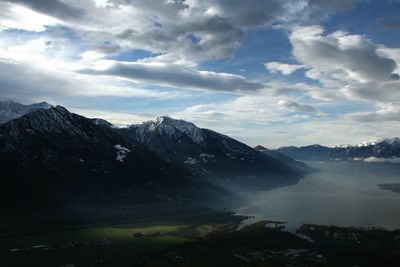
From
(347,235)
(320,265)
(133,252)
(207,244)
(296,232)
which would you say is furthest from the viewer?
(296,232)

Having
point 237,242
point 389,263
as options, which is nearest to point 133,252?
point 237,242

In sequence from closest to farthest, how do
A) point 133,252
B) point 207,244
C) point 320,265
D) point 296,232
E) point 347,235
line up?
point 320,265 → point 133,252 → point 207,244 → point 347,235 → point 296,232

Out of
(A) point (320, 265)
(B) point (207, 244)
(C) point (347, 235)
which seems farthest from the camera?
(C) point (347, 235)

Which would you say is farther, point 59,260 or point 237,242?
point 237,242

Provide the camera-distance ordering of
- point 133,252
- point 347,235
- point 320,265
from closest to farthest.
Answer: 1. point 320,265
2. point 133,252
3. point 347,235

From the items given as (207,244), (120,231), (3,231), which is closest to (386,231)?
(207,244)

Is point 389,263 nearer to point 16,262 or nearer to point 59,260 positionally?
point 59,260

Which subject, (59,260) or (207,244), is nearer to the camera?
(59,260)

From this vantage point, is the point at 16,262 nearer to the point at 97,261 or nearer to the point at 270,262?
the point at 97,261

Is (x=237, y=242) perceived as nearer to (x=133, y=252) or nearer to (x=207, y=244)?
(x=207, y=244)
